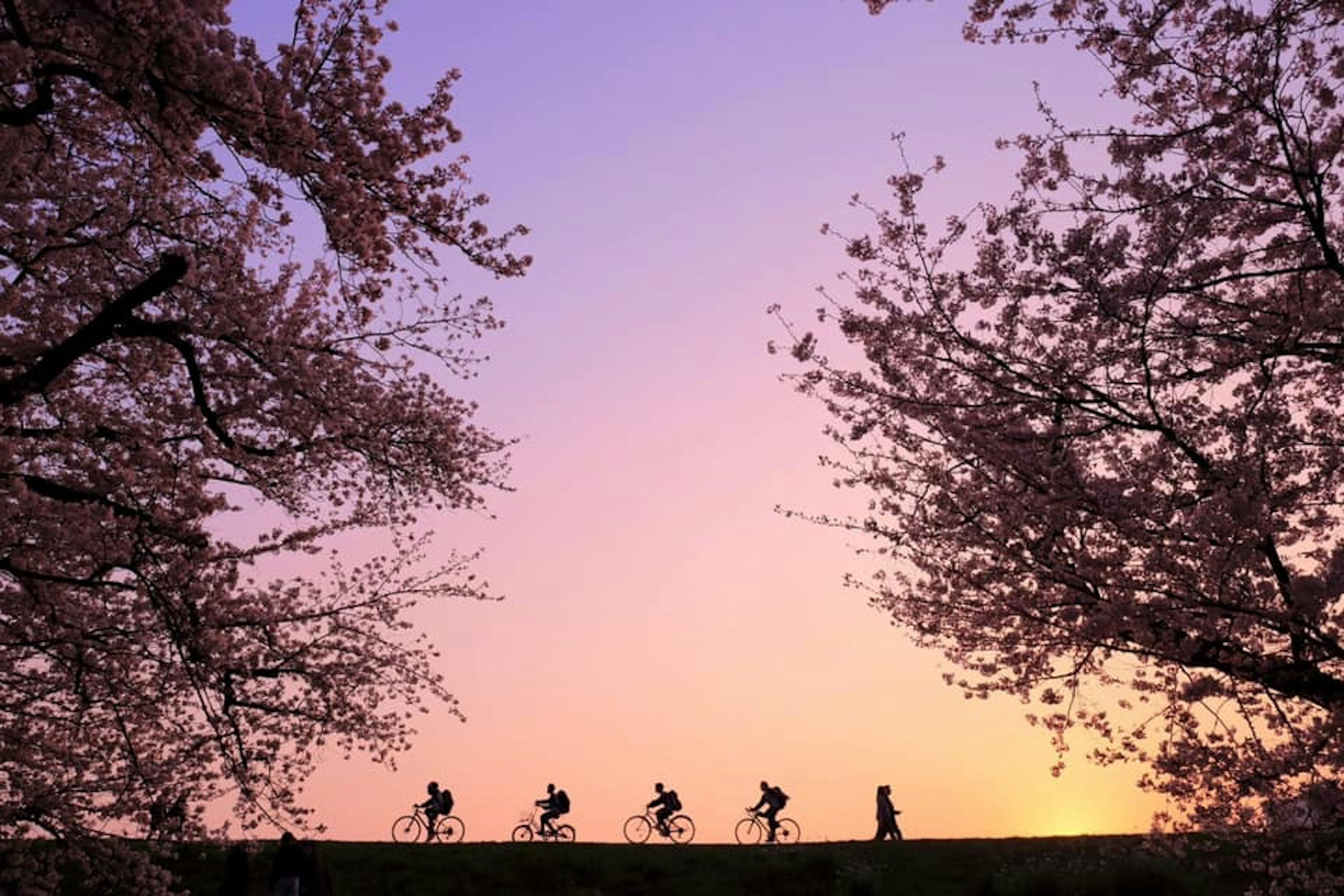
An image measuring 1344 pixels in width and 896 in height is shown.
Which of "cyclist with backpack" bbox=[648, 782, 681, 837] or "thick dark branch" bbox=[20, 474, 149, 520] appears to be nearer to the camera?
"thick dark branch" bbox=[20, 474, 149, 520]

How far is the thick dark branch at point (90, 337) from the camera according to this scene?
969cm

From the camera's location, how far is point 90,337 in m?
10.1

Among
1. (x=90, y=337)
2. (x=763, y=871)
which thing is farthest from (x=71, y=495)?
(x=763, y=871)

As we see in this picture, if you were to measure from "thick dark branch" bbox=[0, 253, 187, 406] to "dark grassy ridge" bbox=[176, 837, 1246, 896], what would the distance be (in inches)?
562

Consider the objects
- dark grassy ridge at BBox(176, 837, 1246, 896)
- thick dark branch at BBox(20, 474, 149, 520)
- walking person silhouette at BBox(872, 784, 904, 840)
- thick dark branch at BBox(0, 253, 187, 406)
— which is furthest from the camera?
walking person silhouette at BBox(872, 784, 904, 840)

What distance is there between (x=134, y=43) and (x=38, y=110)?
3.76 m

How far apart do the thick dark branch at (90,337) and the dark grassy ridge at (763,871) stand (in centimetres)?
1426

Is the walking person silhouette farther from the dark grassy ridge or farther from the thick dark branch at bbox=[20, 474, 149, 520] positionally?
the thick dark branch at bbox=[20, 474, 149, 520]

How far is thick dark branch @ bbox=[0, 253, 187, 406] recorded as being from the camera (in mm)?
9688

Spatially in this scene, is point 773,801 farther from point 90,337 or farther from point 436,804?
point 90,337

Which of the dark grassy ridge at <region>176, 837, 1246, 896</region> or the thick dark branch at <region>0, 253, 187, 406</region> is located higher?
the thick dark branch at <region>0, 253, 187, 406</region>

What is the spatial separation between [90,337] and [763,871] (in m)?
18.0

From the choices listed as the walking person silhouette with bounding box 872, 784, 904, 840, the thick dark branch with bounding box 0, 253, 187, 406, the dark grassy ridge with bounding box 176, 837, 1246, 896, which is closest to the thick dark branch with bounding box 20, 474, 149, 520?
the thick dark branch with bounding box 0, 253, 187, 406

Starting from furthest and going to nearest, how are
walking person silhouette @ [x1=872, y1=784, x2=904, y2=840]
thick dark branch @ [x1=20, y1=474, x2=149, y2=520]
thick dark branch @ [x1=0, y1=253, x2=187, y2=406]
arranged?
walking person silhouette @ [x1=872, y1=784, x2=904, y2=840] → thick dark branch @ [x1=20, y1=474, x2=149, y2=520] → thick dark branch @ [x1=0, y1=253, x2=187, y2=406]
